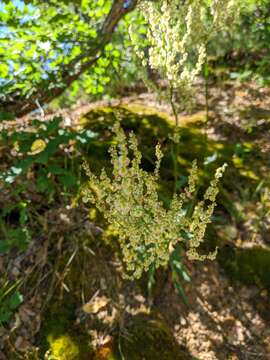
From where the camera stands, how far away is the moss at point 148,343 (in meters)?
2.46

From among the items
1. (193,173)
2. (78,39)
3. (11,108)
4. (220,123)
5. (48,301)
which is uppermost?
(78,39)

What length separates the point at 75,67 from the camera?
13.9 feet

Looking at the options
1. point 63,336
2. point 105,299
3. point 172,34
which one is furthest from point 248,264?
point 172,34

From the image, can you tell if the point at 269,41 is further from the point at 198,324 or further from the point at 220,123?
the point at 198,324

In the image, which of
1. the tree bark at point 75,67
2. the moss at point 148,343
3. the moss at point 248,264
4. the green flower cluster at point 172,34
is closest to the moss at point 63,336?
the moss at point 148,343

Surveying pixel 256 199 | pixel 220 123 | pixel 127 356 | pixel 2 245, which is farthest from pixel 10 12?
pixel 127 356

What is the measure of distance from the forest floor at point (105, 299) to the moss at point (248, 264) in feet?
0.13

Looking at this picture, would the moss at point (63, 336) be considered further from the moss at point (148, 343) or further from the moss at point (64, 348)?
the moss at point (148, 343)

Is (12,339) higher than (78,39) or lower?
lower

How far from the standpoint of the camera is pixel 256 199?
3.59m

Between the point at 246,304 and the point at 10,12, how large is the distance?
10.2 feet

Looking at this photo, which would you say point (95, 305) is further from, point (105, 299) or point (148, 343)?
point (148, 343)

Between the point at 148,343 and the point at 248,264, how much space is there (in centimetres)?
105

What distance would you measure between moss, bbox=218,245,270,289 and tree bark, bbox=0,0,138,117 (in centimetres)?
228
